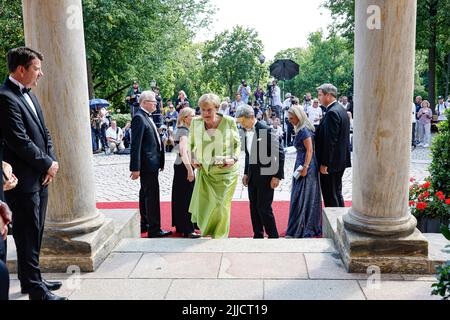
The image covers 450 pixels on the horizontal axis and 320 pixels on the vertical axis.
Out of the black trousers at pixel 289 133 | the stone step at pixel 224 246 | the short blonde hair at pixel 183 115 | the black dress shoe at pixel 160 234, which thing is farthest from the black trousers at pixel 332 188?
the black trousers at pixel 289 133

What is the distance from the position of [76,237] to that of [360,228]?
272cm

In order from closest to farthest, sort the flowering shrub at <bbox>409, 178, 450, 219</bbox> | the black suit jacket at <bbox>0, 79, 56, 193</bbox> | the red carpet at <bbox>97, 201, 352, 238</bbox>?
the black suit jacket at <bbox>0, 79, 56, 193</bbox>, the flowering shrub at <bbox>409, 178, 450, 219</bbox>, the red carpet at <bbox>97, 201, 352, 238</bbox>

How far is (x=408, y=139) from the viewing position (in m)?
4.21

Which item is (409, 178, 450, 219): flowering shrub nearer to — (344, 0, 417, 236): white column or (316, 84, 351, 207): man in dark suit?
(316, 84, 351, 207): man in dark suit

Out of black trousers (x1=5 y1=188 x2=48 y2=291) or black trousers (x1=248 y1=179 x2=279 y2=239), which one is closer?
black trousers (x1=5 y1=188 x2=48 y2=291)

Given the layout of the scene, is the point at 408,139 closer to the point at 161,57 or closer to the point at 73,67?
the point at 73,67

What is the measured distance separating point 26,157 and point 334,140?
157 inches

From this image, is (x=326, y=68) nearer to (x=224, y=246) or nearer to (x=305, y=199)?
(x=305, y=199)

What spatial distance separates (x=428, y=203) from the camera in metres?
5.64

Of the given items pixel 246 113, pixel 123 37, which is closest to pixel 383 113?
pixel 246 113

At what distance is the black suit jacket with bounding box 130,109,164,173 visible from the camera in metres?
6.13

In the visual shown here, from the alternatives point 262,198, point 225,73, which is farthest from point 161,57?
point 262,198

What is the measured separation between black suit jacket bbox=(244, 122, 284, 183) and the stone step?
1.04 m

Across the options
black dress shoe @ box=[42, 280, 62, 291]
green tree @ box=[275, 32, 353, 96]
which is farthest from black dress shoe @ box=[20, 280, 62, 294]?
green tree @ box=[275, 32, 353, 96]
